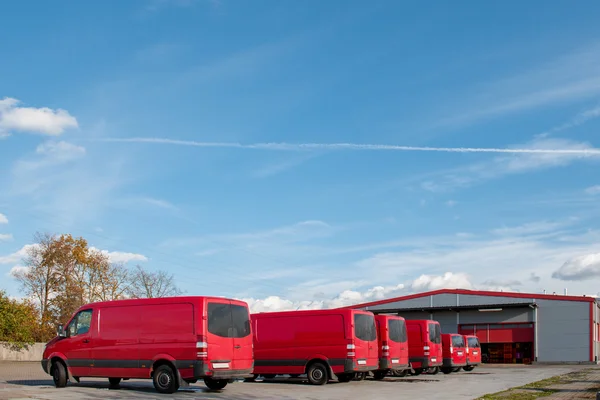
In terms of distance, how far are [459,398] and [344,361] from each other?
17.1 ft

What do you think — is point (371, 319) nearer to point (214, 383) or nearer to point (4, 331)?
point (214, 383)

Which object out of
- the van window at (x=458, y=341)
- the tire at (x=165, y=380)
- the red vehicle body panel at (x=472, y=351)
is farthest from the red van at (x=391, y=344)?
the red vehicle body panel at (x=472, y=351)

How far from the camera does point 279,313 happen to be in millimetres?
22688

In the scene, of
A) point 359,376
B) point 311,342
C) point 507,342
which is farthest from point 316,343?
point 507,342

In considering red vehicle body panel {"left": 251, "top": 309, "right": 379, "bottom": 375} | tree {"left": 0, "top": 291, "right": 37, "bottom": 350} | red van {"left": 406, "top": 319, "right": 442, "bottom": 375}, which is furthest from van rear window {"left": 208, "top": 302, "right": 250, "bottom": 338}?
tree {"left": 0, "top": 291, "right": 37, "bottom": 350}

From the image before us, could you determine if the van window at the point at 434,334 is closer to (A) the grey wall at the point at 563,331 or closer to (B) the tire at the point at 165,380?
(B) the tire at the point at 165,380

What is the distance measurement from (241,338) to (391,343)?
26.5 feet

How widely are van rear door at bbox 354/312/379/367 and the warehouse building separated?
32970mm

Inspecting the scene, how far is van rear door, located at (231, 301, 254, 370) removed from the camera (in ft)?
56.5

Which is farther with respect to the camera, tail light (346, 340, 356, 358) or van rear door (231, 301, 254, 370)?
tail light (346, 340, 356, 358)

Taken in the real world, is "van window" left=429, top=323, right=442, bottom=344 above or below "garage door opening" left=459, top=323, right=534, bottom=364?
above

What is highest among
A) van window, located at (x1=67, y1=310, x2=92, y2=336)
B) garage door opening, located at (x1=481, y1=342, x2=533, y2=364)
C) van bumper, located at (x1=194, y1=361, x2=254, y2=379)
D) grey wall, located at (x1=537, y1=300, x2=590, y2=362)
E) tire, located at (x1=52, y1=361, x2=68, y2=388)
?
van window, located at (x1=67, y1=310, x2=92, y2=336)

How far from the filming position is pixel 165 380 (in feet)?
54.2

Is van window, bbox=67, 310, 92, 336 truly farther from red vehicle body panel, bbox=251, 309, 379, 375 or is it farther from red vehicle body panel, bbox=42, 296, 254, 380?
red vehicle body panel, bbox=251, 309, 379, 375
